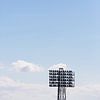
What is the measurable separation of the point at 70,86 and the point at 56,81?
3774mm

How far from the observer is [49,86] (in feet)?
392

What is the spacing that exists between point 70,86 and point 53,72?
5482 mm

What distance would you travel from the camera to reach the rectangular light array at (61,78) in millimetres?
119438

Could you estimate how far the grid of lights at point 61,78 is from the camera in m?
119

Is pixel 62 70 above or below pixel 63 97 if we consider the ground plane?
above

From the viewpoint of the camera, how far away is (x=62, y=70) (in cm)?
12150

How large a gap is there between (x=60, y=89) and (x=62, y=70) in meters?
5.28

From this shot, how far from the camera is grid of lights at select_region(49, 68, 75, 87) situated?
11947 cm

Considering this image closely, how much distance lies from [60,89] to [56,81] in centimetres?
227

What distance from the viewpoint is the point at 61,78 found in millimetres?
120688

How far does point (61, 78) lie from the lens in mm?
120688

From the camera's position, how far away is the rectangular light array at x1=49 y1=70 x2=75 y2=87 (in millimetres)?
119438

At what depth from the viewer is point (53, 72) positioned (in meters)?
120
